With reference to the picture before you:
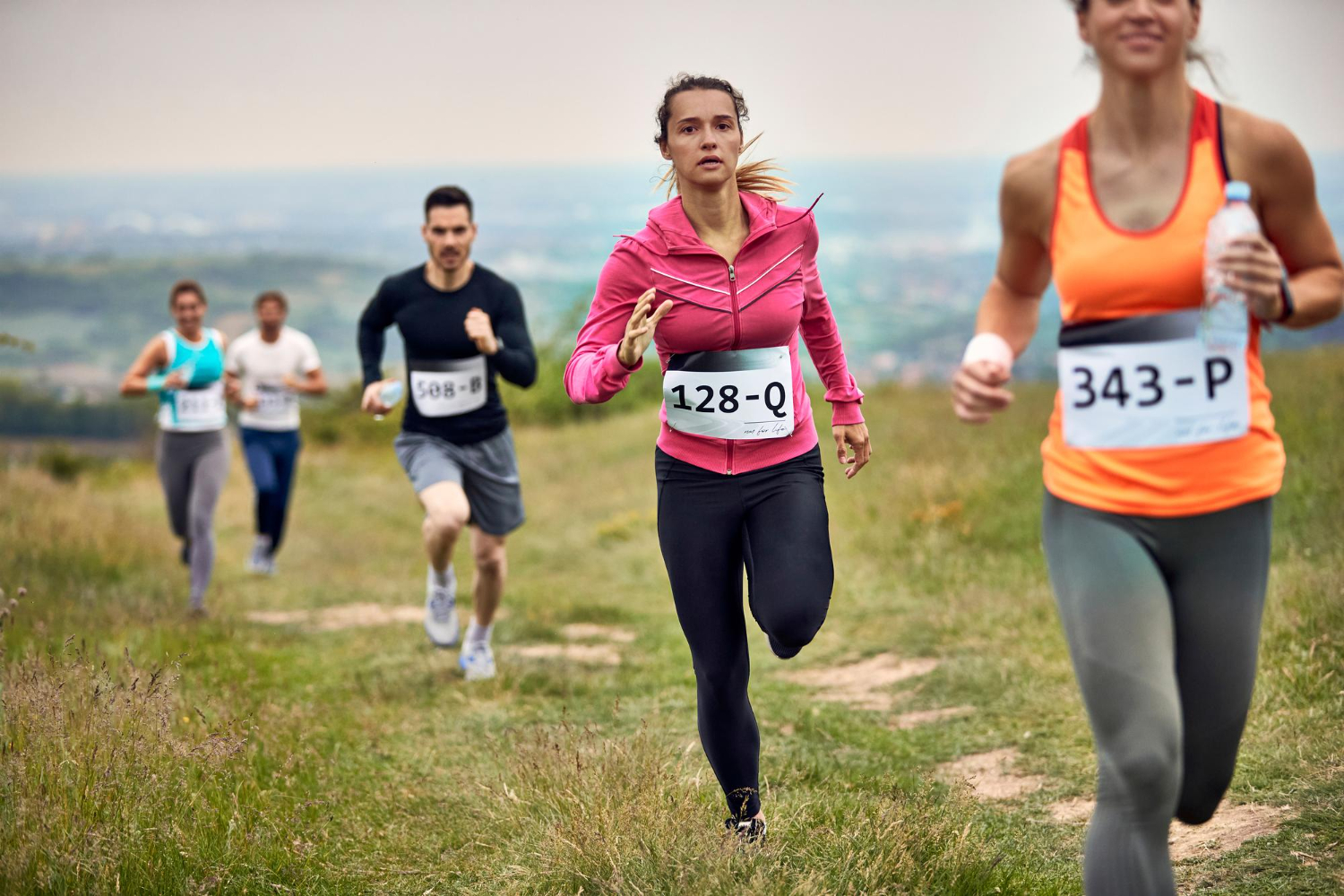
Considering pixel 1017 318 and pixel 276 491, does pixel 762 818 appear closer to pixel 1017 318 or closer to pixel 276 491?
pixel 1017 318

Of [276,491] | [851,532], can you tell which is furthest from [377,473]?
[851,532]

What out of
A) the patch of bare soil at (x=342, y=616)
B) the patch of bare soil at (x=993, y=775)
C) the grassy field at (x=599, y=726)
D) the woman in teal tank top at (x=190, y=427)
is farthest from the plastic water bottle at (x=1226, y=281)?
the patch of bare soil at (x=342, y=616)

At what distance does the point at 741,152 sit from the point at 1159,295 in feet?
5.93

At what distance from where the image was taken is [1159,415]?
2895 mm

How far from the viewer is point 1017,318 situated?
338 cm

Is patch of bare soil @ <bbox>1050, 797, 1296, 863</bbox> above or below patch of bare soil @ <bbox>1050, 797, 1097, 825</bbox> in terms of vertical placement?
above

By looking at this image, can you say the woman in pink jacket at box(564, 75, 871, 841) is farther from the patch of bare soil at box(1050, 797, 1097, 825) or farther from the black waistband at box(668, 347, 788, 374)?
the patch of bare soil at box(1050, 797, 1097, 825)

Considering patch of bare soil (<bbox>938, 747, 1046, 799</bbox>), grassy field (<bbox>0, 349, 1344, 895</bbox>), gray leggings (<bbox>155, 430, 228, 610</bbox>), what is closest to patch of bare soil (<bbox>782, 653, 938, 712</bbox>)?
grassy field (<bbox>0, 349, 1344, 895</bbox>)

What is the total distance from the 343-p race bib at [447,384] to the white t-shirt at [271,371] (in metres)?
4.48

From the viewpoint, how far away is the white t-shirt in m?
11.2

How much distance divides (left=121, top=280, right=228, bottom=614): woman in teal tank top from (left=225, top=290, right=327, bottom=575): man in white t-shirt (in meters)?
1.33

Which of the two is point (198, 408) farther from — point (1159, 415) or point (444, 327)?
point (1159, 415)

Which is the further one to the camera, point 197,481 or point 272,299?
point 272,299

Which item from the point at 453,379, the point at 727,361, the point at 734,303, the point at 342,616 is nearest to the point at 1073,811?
the point at 727,361
